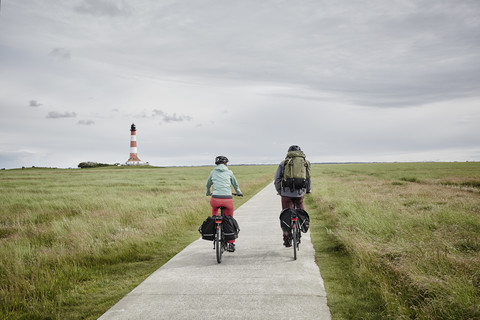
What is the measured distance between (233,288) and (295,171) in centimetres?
286

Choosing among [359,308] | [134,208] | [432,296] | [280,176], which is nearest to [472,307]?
[432,296]

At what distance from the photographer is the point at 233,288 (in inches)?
199

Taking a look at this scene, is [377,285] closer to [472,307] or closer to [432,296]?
[432,296]

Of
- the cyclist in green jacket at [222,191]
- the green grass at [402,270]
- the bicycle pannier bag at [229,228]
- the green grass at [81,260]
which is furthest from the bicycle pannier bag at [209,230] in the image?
the green grass at [402,270]

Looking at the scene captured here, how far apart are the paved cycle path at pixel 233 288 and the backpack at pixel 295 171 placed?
153 centimetres

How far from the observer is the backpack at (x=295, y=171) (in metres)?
6.93

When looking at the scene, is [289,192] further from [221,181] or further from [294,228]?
[221,181]

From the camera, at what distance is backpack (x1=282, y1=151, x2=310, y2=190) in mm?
6934

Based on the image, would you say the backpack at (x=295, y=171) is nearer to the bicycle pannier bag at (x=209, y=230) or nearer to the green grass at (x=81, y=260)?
the bicycle pannier bag at (x=209, y=230)

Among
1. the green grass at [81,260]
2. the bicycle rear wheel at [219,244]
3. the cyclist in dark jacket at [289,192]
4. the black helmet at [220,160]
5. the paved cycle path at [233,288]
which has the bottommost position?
the green grass at [81,260]

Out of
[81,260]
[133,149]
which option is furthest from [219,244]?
[133,149]

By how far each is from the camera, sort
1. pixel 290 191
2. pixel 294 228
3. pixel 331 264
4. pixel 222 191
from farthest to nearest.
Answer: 1. pixel 290 191
2. pixel 222 191
3. pixel 294 228
4. pixel 331 264

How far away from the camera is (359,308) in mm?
4539

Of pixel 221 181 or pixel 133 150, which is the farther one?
pixel 133 150
